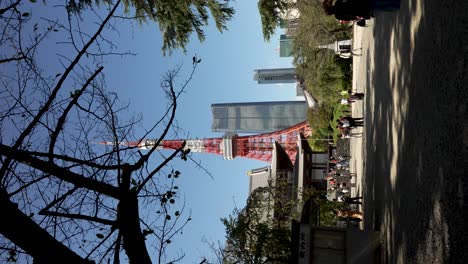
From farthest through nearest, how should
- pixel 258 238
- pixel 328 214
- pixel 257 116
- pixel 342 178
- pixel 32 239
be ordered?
pixel 257 116 < pixel 342 178 < pixel 328 214 < pixel 258 238 < pixel 32 239

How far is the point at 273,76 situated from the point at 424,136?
350 feet

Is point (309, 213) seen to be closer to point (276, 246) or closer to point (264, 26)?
point (276, 246)

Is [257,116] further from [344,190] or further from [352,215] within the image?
[352,215]

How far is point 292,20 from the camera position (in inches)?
1110

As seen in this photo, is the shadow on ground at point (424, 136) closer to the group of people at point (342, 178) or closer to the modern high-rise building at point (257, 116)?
the group of people at point (342, 178)

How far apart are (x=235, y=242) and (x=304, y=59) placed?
1707 centimetres

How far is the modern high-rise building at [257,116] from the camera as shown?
10850cm

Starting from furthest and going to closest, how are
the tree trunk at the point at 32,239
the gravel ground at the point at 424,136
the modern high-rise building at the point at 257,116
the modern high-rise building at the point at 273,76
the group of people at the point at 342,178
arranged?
the modern high-rise building at the point at 273,76, the modern high-rise building at the point at 257,116, the group of people at the point at 342,178, the gravel ground at the point at 424,136, the tree trunk at the point at 32,239

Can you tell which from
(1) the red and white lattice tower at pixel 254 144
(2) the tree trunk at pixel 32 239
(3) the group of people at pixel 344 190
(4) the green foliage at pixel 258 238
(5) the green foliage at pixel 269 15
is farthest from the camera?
(1) the red and white lattice tower at pixel 254 144

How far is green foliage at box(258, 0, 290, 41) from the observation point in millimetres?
18797

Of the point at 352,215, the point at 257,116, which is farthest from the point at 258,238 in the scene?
the point at 257,116

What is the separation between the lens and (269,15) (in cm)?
1888

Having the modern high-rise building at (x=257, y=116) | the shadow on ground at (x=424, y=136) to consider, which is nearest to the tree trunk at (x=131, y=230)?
the shadow on ground at (x=424, y=136)

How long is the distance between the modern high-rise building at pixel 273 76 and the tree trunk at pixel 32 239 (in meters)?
108
